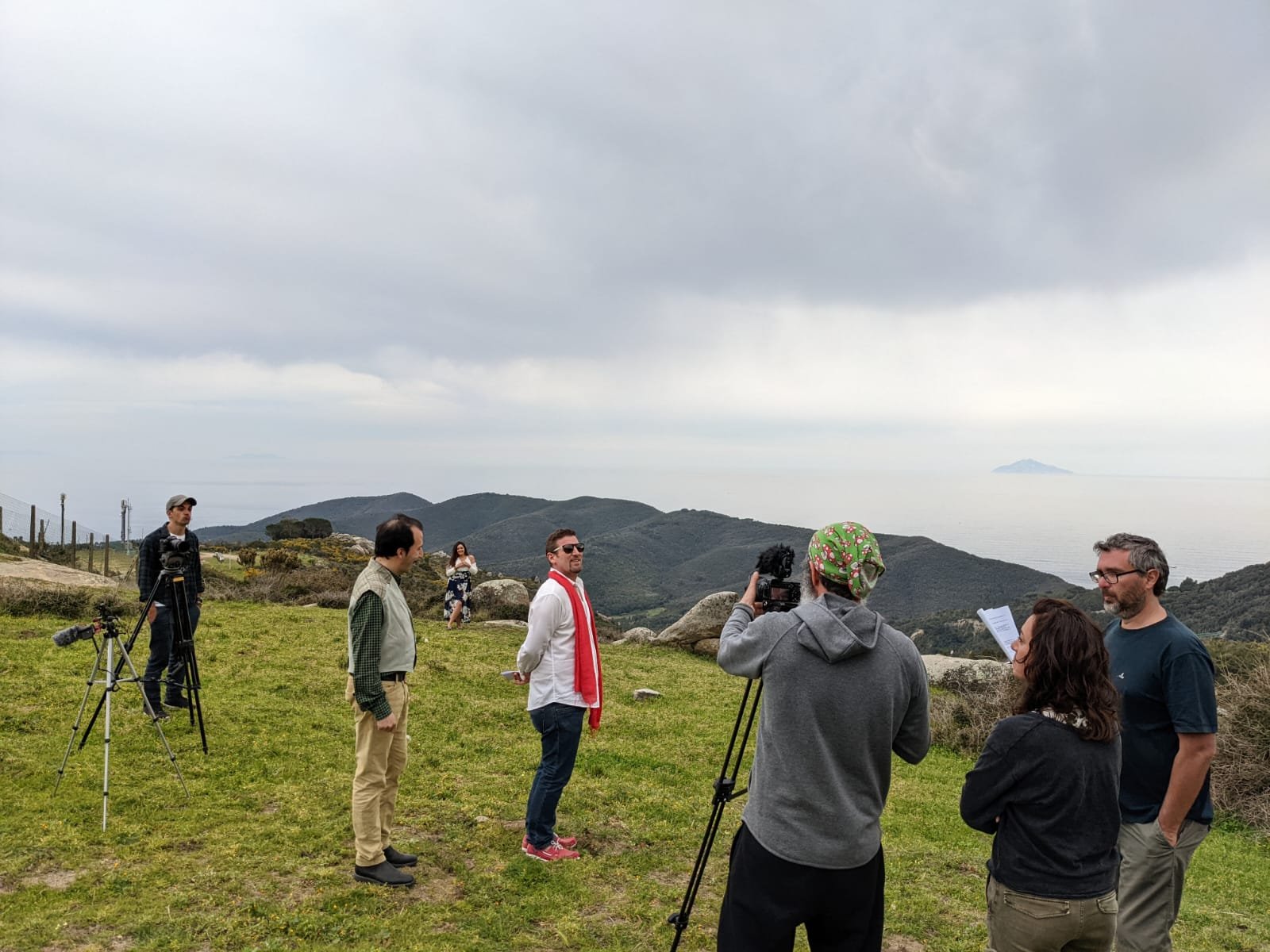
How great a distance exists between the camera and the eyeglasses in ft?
11.9

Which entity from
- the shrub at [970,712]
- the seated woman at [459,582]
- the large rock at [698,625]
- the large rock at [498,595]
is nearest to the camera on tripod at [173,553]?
the seated woman at [459,582]

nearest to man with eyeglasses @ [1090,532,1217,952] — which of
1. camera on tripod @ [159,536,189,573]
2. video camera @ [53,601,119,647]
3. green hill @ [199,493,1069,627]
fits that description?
video camera @ [53,601,119,647]

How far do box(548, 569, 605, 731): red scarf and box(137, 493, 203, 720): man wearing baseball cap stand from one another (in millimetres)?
4468

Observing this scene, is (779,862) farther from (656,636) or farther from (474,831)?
(656,636)

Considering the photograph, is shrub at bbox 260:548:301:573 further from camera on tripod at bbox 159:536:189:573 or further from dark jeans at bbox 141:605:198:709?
camera on tripod at bbox 159:536:189:573

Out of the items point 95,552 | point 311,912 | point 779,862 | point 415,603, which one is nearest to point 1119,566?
point 779,862

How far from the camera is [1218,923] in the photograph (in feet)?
19.0

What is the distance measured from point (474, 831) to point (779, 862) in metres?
4.03

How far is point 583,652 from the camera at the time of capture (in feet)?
17.4

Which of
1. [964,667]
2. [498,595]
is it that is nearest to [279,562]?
[498,595]

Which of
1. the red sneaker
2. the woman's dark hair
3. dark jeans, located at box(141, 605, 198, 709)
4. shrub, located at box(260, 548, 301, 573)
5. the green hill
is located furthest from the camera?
the green hill

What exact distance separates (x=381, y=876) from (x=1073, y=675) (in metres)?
4.35

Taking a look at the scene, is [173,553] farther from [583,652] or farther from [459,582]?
[459,582]

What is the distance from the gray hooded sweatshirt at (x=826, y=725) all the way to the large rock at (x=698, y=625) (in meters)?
14.8
